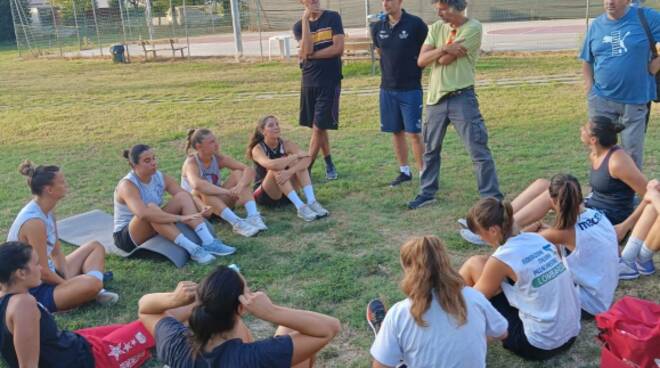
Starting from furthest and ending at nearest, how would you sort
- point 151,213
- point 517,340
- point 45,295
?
point 151,213, point 45,295, point 517,340

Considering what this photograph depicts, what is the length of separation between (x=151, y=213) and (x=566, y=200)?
2983 mm

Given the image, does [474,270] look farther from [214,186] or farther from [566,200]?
[214,186]

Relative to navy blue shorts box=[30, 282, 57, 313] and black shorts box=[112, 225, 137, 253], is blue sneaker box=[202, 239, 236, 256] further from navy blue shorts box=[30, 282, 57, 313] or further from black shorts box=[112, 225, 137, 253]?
navy blue shorts box=[30, 282, 57, 313]

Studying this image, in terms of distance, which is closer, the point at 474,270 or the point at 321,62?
the point at 474,270

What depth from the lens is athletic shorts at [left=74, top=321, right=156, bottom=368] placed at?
133 inches

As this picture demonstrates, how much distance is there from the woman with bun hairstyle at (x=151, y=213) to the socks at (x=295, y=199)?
3.08 feet

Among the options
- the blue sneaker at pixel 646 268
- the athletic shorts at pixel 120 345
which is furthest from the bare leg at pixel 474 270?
the athletic shorts at pixel 120 345

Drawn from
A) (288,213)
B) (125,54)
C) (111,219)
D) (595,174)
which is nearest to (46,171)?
(111,219)

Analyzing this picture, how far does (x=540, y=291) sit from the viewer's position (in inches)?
122

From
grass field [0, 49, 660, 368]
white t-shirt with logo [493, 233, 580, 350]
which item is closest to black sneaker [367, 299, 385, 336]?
grass field [0, 49, 660, 368]

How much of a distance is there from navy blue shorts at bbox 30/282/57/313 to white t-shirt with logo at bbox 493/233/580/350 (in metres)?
2.74

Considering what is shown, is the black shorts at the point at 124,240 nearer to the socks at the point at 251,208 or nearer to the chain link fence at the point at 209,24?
the socks at the point at 251,208

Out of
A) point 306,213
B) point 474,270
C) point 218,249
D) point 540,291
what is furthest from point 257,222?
point 540,291

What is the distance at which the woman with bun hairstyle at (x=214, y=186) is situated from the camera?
5574mm
